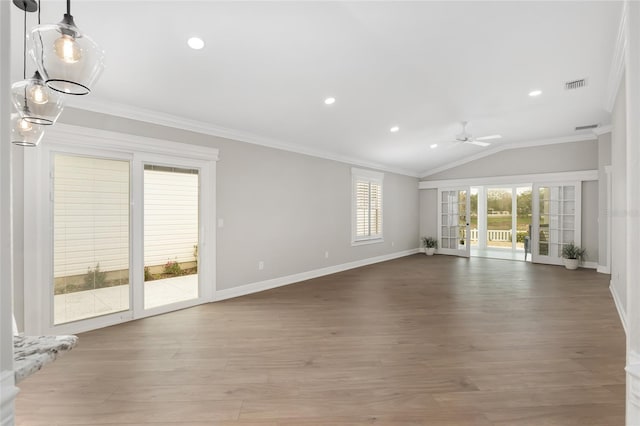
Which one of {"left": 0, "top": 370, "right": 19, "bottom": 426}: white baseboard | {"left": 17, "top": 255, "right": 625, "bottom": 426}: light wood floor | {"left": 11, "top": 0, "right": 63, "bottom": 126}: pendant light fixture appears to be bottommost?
{"left": 17, "top": 255, "right": 625, "bottom": 426}: light wood floor

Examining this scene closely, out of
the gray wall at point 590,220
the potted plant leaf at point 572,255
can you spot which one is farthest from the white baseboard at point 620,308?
the gray wall at point 590,220

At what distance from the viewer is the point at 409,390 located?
2387 millimetres

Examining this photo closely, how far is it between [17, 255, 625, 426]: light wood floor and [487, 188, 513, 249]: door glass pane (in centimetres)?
554

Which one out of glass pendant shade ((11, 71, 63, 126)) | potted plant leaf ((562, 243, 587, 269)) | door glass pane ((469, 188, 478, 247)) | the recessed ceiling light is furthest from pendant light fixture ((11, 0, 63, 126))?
door glass pane ((469, 188, 478, 247))

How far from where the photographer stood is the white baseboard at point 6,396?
0.93 meters

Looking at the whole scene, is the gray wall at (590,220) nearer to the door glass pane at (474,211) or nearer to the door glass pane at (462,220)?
the door glass pane at (462,220)

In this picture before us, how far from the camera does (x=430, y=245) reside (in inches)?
382

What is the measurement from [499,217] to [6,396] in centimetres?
1146

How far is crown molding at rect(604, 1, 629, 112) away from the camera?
3164 millimetres

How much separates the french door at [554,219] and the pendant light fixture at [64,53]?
370 inches

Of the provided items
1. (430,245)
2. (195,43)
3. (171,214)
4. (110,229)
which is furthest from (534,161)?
(110,229)

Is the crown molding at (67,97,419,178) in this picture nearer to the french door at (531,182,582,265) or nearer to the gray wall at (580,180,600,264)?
the french door at (531,182,582,265)

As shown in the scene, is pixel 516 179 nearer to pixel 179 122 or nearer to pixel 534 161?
pixel 534 161

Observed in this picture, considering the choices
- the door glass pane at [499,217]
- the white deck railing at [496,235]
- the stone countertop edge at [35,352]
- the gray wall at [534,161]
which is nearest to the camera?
the stone countertop edge at [35,352]
